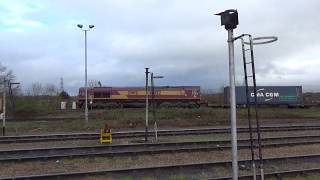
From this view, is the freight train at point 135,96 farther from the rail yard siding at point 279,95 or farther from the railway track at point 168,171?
the railway track at point 168,171

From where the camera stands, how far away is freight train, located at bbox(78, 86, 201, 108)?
6444 cm

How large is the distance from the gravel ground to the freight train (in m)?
44.3

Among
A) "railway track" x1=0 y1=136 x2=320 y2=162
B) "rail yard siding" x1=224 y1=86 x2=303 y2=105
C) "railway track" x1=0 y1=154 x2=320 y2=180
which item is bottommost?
"railway track" x1=0 y1=154 x2=320 y2=180

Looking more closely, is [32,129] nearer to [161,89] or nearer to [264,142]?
[264,142]

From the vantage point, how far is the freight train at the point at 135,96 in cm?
6444

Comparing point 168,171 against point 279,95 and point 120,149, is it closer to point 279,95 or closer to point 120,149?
point 120,149

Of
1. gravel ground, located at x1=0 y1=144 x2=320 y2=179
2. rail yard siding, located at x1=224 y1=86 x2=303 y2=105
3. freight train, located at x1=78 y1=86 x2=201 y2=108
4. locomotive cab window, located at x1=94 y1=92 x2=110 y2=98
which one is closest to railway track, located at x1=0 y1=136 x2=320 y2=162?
gravel ground, located at x1=0 y1=144 x2=320 y2=179

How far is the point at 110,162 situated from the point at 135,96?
4742 cm

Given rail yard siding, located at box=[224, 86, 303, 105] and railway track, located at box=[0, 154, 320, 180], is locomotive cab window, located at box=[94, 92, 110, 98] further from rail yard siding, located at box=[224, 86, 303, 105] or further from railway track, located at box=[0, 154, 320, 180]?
railway track, located at box=[0, 154, 320, 180]

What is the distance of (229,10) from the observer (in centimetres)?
815

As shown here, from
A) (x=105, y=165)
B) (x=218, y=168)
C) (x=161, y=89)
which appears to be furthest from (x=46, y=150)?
(x=161, y=89)

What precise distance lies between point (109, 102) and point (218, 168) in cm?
5034

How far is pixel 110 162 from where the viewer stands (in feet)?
56.2

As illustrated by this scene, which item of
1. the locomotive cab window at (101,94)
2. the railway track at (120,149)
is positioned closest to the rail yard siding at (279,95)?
the locomotive cab window at (101,94)
